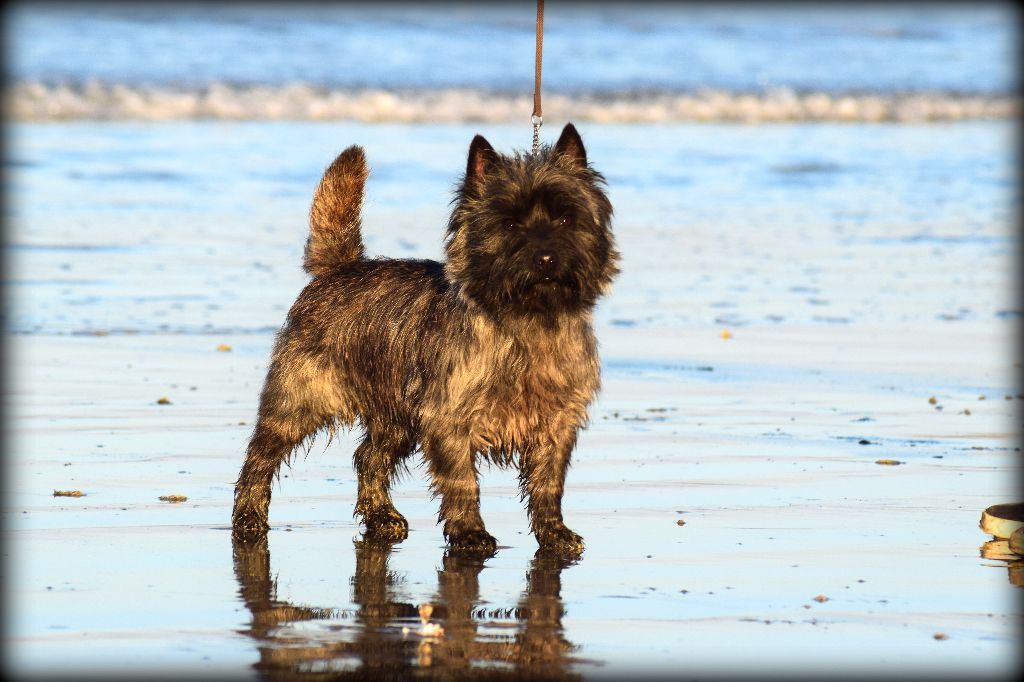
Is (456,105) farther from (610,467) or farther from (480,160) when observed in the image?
(480,160)

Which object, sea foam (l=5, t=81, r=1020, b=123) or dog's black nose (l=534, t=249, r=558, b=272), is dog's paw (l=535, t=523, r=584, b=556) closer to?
dog's black nose (l=534, t=249, r=558, b=272)

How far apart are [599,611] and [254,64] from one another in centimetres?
3566

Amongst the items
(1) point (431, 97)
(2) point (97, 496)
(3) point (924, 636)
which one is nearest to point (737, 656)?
(3) point (924, 636)

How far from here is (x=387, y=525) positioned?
6.88 metres

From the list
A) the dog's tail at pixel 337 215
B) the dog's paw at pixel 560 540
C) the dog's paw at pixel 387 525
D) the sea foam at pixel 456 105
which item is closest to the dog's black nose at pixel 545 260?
the dog's paw at pixel 560 540

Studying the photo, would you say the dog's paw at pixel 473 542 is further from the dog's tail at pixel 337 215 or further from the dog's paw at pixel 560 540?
the dog's tail at pixel 337 215

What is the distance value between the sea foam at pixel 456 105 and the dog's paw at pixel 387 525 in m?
23.8

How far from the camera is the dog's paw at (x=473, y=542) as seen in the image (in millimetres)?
6453

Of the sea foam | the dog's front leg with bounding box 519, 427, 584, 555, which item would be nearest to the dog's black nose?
the dog's front leg with bounding box 519, 427, 584, 555

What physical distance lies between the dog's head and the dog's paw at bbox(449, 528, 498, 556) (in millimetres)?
871

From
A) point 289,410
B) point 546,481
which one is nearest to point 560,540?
point 546,481

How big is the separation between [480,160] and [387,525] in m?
1.59

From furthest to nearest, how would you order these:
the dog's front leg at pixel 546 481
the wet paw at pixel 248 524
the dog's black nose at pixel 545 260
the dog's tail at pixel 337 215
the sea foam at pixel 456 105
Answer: the sea foam at pixel 456 105 < the dog's tail at pixel 337 215 < the wet paw at pixel 248 524 < the dog's front leg at pixel 546 481 < the dog's black nose at pixel 545 260

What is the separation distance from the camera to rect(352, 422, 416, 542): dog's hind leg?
271 inches
